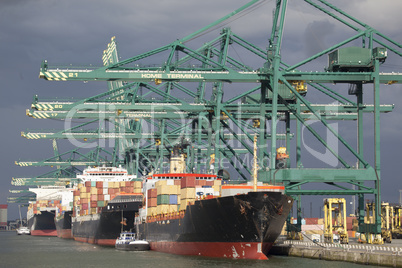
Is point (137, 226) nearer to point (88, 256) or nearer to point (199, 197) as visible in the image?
point (88, 256)

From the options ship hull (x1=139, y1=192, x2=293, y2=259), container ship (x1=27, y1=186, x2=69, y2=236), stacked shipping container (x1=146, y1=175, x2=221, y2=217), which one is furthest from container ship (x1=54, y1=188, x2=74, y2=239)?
ship hull (x1=139, y1=192, x2=293, y2=259)

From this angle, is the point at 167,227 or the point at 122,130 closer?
the point at 167,227

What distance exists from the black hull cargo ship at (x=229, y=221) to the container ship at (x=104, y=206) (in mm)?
15916

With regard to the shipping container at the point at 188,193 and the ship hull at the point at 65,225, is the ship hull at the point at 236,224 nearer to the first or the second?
the shipping container at the point at 188,193

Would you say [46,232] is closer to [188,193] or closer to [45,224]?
[45,224]

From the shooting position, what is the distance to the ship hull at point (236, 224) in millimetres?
38281

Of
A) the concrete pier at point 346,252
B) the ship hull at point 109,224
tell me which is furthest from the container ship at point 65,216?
the concrete pier at point 346,252

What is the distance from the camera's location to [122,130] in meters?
85.8

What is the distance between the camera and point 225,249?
1586 inches

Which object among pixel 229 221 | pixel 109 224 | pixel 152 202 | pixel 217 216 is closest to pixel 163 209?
pixel 152 202

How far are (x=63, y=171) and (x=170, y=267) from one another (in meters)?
113

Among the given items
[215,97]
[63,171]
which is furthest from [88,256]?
[63,171]

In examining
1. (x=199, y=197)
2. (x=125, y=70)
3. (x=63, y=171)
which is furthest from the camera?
(x=63, y=171)

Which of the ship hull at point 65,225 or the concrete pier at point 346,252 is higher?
the concrete pier at point 346,252
